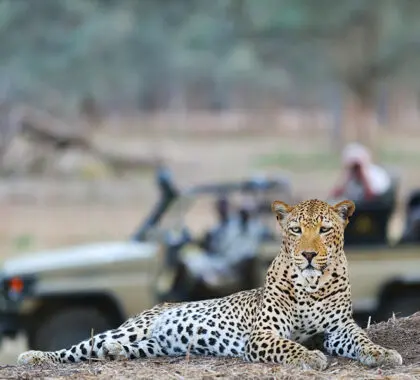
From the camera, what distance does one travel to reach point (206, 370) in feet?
20.1

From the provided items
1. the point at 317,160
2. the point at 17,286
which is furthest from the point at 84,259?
the point at 317,160

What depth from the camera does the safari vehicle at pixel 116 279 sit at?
39.0 feet

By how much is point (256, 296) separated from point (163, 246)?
5811 millimetres

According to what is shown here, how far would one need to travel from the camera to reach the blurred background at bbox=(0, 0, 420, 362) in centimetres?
3516

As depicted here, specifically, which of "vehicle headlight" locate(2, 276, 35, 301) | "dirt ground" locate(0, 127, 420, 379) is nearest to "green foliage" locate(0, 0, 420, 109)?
"dirt ground" locate(0, 127, 420, 379)

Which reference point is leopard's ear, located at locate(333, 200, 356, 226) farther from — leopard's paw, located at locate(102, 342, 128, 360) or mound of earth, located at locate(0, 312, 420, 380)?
leopard's paw, located at locate(102, 342, 128, 360)

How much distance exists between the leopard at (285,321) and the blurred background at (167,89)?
2133 cm

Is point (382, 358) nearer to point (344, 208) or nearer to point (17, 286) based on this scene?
point (344, 208)

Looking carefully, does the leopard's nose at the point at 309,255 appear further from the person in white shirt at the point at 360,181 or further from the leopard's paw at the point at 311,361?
the person in white shirt at the point at 360,181

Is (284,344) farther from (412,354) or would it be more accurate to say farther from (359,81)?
(359,81)

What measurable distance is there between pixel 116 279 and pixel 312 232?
6.03 metres

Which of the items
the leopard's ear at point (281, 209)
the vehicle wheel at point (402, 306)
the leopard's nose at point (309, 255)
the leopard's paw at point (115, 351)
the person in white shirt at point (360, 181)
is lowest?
the vehicle wheel at point (402, 306)

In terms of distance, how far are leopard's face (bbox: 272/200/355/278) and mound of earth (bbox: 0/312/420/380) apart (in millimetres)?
519

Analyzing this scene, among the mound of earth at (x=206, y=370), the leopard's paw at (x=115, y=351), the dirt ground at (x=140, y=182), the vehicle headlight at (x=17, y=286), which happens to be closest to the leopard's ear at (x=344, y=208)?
the mound of earth at (x=206, y=370)
